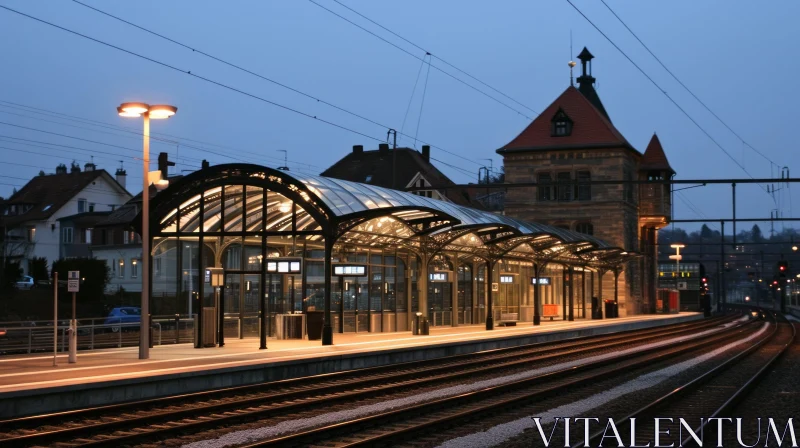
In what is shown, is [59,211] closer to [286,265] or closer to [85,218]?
[85,218]

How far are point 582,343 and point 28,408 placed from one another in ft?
77.6

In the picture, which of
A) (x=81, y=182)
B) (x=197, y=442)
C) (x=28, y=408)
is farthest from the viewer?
(x=81, y=182)

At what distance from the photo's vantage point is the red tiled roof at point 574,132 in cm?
7094

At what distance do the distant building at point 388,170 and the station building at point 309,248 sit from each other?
42134mm

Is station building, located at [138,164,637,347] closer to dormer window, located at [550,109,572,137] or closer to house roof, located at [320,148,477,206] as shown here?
dormer window, located at [550,109,572,137]

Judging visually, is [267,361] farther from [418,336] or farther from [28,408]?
[418,336]

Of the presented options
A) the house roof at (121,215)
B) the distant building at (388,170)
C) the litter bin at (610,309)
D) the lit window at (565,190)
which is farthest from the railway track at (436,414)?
the distant building at (388,170)

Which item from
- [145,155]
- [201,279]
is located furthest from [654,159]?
[145,155]

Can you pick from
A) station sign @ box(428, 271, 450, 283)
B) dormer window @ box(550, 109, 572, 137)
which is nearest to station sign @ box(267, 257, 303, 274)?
station sign @ box(428, 271, 450, 283)

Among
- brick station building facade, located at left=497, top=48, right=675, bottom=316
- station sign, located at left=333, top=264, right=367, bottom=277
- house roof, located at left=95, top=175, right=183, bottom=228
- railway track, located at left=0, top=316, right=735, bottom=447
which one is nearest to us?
railway track, located at left=0, top=316, right=735, bottom=447

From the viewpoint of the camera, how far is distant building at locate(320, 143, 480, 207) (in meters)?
85.4

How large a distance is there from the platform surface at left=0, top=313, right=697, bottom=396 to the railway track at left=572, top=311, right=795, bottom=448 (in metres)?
7.96

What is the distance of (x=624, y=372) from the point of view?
76.9 feet

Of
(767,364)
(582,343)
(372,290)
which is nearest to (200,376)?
(767,364)
